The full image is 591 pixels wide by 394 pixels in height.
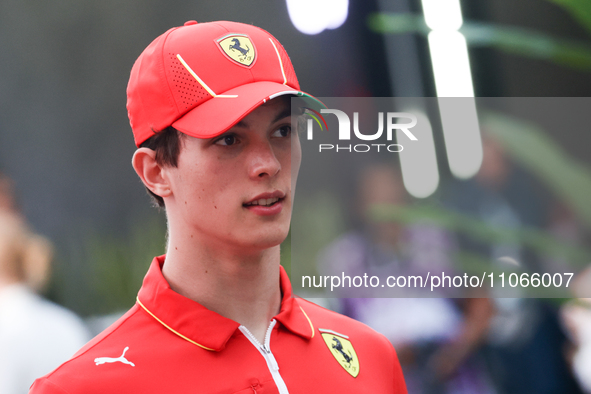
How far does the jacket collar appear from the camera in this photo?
2.88ft

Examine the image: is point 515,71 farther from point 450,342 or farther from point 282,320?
point 282,320

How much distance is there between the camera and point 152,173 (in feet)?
3.10

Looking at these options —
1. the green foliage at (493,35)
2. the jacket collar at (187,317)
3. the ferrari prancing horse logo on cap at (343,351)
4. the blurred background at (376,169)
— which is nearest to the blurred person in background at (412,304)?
the blurred background at (376,169)

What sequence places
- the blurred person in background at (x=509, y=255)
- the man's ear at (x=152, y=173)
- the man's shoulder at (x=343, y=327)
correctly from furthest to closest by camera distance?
the blurred person in background at (x=509, y=255), the man's shoulder at (x=343, y=327), the man's ear at (x=152, y=173)

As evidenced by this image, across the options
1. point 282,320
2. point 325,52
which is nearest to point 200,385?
point 282,320

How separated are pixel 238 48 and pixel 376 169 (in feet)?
3.44

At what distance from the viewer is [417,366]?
1961 mm

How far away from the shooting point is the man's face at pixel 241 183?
85 cm

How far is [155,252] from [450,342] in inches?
47.3

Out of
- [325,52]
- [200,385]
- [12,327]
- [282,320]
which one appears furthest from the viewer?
[325,52]

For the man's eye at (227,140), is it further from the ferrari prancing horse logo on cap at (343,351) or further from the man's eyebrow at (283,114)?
the ferrari prancing horse logo on cap at (343,351)

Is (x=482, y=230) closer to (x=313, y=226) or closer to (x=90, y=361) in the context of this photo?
(x=313, y=226)

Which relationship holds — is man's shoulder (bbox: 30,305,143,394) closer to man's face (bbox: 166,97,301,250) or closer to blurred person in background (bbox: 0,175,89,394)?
man's face (bbox: 166,97,301,250)

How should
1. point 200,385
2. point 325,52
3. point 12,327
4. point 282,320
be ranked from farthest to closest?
1. point 325,52
2. point 12,327
3. point 282,320
4. point 200,385
